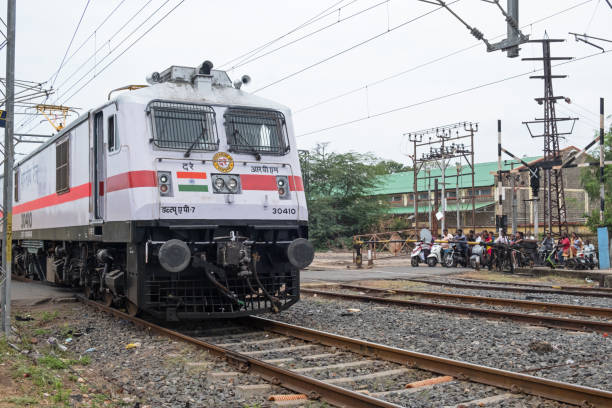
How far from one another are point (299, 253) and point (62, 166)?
19.3 ft

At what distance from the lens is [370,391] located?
19.0 feet

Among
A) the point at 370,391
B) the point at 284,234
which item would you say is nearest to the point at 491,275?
the point at 284,234

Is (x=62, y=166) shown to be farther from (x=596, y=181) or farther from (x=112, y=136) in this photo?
(x=596, y=181)

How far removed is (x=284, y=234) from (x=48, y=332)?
157 inches

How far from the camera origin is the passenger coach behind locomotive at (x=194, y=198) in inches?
329

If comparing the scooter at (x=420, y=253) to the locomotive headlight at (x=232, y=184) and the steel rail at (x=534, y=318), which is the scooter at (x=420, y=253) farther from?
the locomotive headlight at (x=232, y=184)

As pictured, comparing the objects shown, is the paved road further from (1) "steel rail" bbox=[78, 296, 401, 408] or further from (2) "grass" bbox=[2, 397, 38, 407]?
(2) "grass" bbox=[2, 397, 38, 407]

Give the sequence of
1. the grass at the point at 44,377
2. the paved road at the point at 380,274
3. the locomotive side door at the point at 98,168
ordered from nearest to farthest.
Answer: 1. the grass at the point at 44,377
2. the locomotive side door at the point at 98,168
3. the paved road at the point at 380,274

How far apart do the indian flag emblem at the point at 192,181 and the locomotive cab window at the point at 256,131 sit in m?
0.75

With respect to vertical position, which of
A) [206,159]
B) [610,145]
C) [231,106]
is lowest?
[206,159]

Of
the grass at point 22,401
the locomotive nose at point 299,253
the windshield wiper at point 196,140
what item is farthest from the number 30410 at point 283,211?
the grass at point 22,401

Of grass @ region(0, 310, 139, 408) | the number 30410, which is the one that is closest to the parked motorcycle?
the number 30410

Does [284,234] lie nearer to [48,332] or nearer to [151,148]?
[151,148]

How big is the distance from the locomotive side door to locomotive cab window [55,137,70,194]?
194 cm
